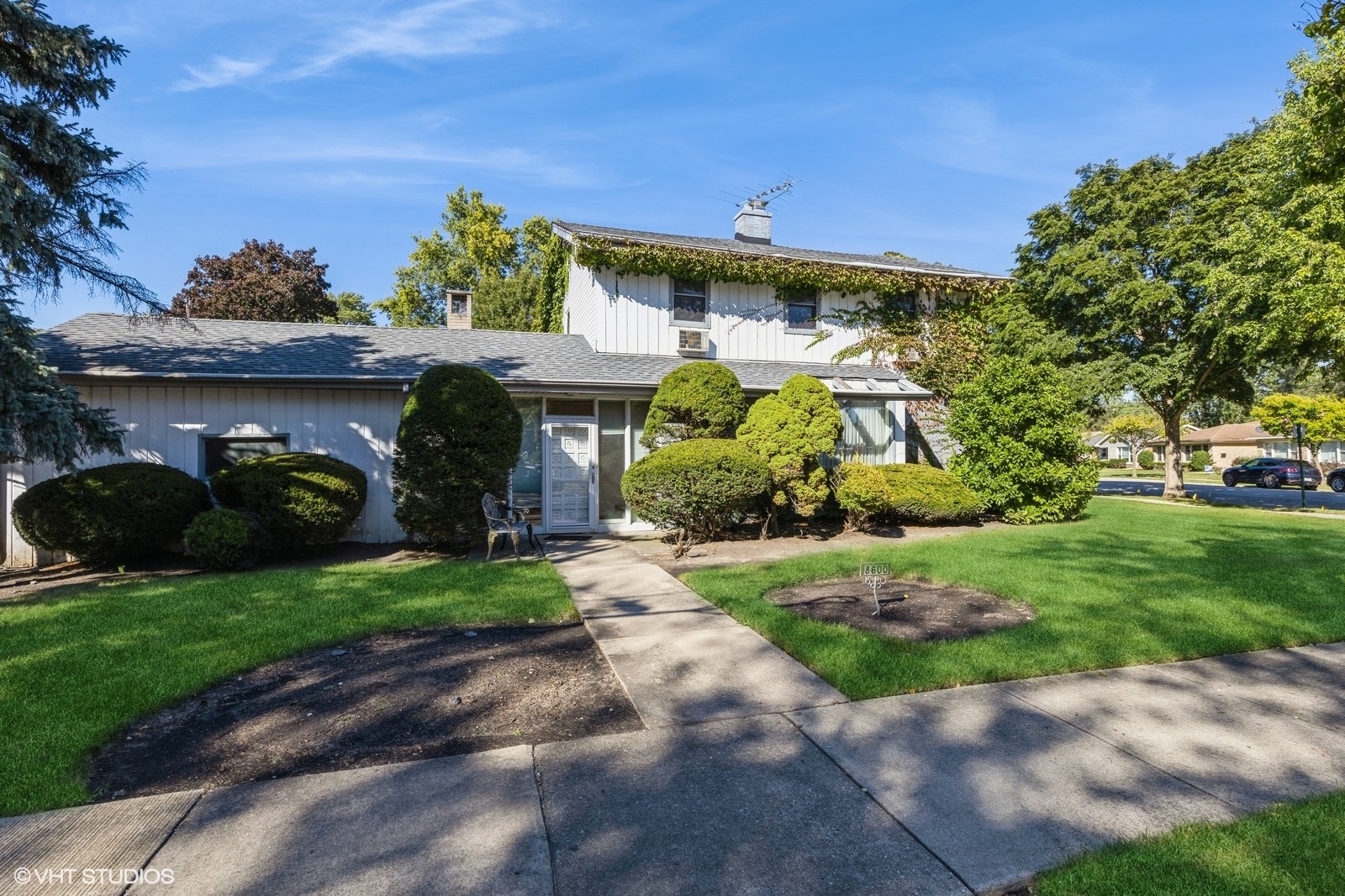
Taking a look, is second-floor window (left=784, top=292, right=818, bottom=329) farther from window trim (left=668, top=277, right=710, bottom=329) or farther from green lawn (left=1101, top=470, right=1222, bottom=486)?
green lawn (left=1101, top=470, right=1222, bottom=486)

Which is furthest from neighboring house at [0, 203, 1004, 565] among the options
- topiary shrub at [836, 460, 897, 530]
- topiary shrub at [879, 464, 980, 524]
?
topiary shrub at [836, 460, 897, 530]

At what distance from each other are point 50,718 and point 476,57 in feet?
33.8

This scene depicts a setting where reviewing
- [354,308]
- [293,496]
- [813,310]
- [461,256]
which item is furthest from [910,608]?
[354,308]

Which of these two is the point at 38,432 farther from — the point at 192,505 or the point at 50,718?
the point at 50,718

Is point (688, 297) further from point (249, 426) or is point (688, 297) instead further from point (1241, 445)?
point (1241, 445)

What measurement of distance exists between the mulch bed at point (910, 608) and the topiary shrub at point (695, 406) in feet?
14.2

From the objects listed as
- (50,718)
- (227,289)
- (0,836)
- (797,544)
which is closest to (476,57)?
(797,544)

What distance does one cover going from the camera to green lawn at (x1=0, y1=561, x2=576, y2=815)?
360 centimetres

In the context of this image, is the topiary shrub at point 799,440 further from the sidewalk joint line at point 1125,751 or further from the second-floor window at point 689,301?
the sidewalk joint line at point 1125,751

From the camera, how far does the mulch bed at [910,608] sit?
5.68m

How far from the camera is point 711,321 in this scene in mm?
14461

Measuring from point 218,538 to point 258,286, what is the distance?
72.7 ft

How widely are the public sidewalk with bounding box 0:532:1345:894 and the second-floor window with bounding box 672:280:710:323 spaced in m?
10.9

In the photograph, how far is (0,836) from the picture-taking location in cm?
272
